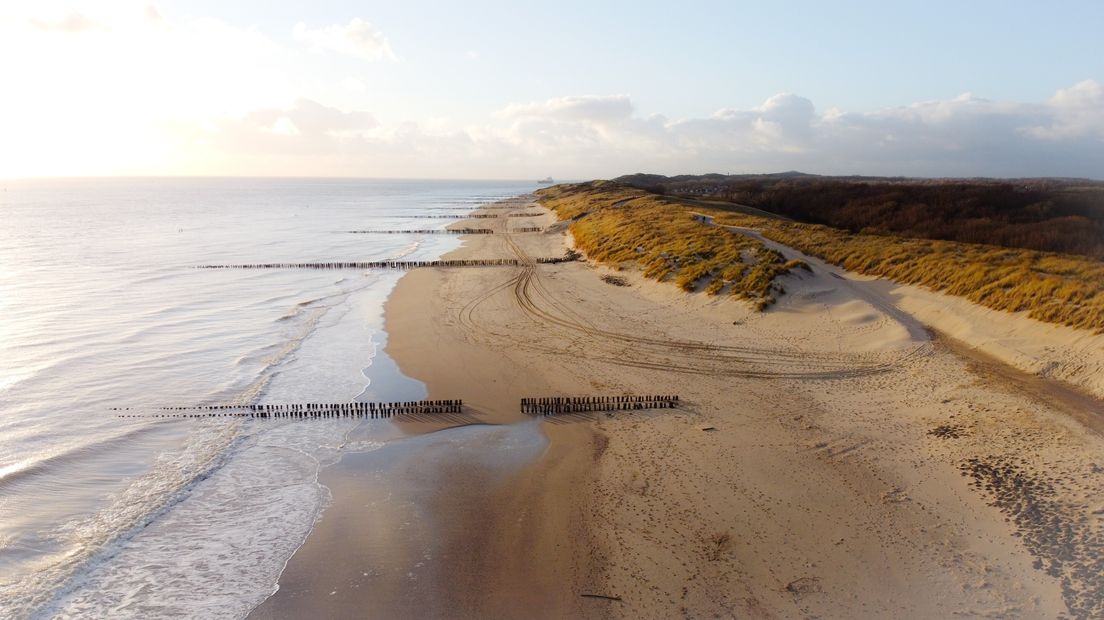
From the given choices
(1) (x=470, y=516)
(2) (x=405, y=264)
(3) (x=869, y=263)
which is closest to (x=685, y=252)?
(3) (x=869, y=263)

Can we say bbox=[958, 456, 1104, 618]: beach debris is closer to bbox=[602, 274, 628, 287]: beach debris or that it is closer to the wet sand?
the wet sand

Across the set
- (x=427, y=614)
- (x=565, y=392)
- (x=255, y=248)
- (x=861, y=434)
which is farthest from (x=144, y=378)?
(x=255, y=248)

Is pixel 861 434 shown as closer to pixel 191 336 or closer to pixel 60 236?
pixel 191 336

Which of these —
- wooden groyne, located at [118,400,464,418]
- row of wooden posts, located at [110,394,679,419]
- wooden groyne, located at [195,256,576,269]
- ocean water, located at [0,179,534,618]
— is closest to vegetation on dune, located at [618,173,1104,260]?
wooden groyne, located at [195,256,576,269]

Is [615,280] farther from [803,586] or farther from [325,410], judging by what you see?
[803,586]

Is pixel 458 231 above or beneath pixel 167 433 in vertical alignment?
above

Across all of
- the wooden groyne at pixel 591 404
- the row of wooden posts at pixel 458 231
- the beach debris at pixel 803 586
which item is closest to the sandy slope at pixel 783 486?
the beach debris at pixel 803 586
